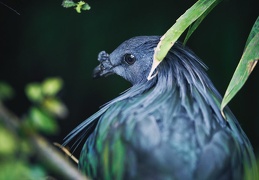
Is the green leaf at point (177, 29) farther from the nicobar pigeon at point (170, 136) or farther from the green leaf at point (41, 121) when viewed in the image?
the green leaf at point (41, 121)

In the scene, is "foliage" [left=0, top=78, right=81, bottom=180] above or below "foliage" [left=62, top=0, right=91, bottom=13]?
below

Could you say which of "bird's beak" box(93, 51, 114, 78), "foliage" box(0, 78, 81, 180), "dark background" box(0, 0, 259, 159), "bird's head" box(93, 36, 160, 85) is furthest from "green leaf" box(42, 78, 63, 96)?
"dark background" box(0, 0, 259, 159)

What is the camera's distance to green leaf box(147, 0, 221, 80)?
1558mm

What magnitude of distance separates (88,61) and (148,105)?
1207 millimetres

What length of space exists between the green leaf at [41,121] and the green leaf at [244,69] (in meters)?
0.86

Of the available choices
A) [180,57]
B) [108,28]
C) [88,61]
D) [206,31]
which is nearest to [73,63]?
[88,61]

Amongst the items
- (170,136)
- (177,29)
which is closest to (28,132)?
(170,136)

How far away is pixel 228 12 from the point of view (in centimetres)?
273

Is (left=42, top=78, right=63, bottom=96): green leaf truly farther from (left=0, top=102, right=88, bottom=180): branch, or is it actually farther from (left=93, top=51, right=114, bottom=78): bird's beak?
(left=93, top=51, right=114, bottom=78): bird's beak

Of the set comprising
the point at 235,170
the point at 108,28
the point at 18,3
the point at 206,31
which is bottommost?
the point at 235,170

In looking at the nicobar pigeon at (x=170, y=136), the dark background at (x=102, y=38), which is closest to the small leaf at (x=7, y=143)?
the nicobar pigeon at (x=170, y=136)

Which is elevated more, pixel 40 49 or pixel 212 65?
pixel 40 49

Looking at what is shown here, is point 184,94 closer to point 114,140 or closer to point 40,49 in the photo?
point 114,140

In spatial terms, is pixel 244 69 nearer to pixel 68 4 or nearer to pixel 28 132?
pixel 68 4
